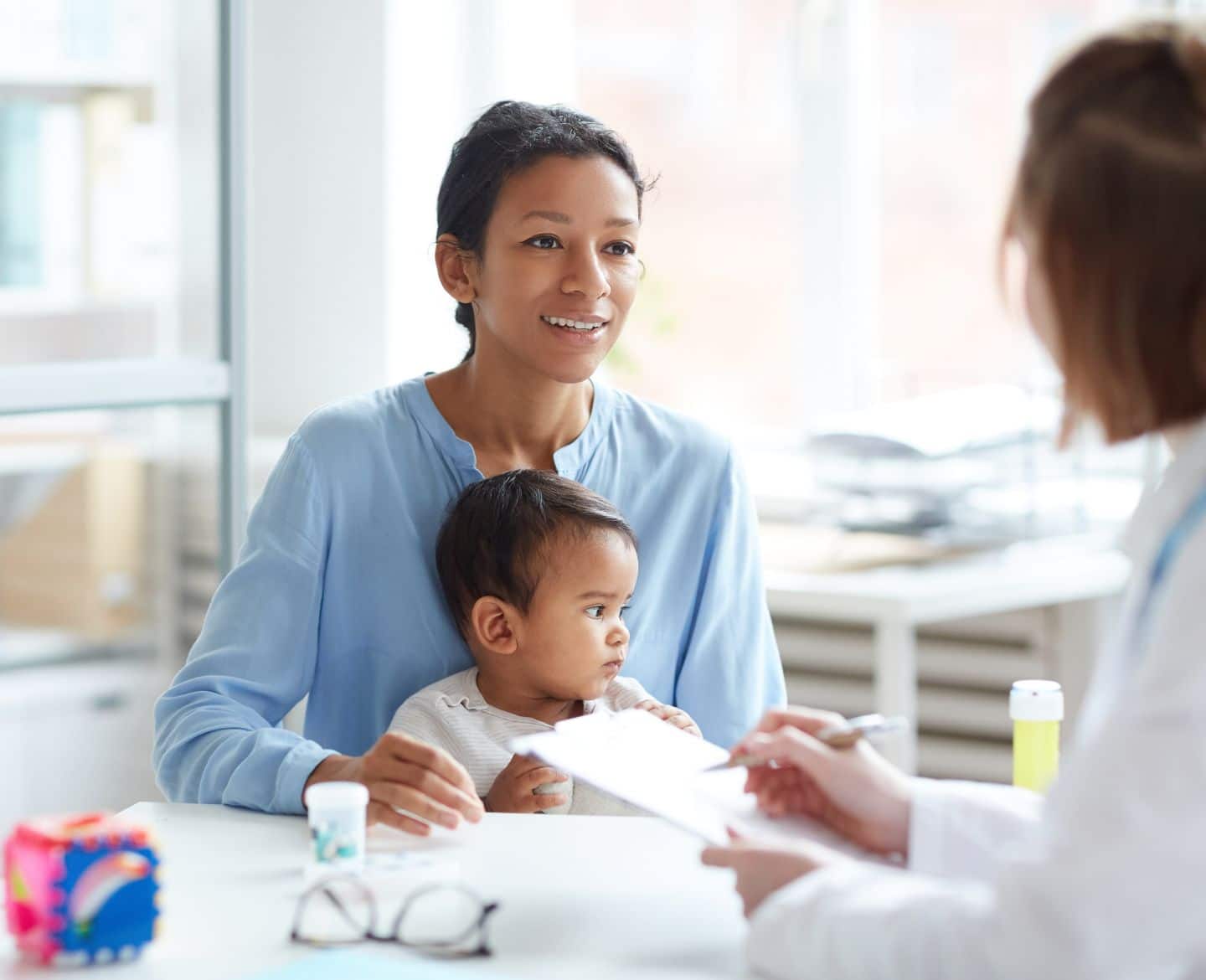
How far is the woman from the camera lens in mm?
1625

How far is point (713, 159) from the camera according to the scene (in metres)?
3.69

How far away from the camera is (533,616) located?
5.27 ft

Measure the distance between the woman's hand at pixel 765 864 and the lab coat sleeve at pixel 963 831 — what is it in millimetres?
95

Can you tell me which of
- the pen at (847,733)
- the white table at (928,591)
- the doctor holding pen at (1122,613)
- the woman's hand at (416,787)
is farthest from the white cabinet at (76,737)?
the doctor holding pen at (1122,613)

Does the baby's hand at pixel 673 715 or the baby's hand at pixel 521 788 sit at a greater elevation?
the baby's hand at pixel 673 715

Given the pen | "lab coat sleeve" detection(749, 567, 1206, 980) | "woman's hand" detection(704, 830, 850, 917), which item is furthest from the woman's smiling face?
"lab coat sleeve" detection(749, 567, 1206, 980)

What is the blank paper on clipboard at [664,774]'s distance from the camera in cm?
120

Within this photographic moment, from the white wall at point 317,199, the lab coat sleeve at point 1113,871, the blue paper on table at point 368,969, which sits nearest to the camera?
the lab coat sleeve at point 1113,871

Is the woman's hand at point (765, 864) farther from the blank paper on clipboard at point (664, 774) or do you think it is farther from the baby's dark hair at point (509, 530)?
the baby's dark hair at point (509, 530)

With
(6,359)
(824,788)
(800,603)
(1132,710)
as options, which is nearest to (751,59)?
(800,603)

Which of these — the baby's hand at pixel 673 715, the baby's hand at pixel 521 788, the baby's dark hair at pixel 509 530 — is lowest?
the baby's hand at pixel 521 788

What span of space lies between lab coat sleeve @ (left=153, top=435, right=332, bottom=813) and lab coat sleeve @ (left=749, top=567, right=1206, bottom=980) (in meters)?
0.70

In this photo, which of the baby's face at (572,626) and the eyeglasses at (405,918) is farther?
the baby's face at (572,626)

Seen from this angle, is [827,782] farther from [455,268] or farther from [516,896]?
[455,268]
